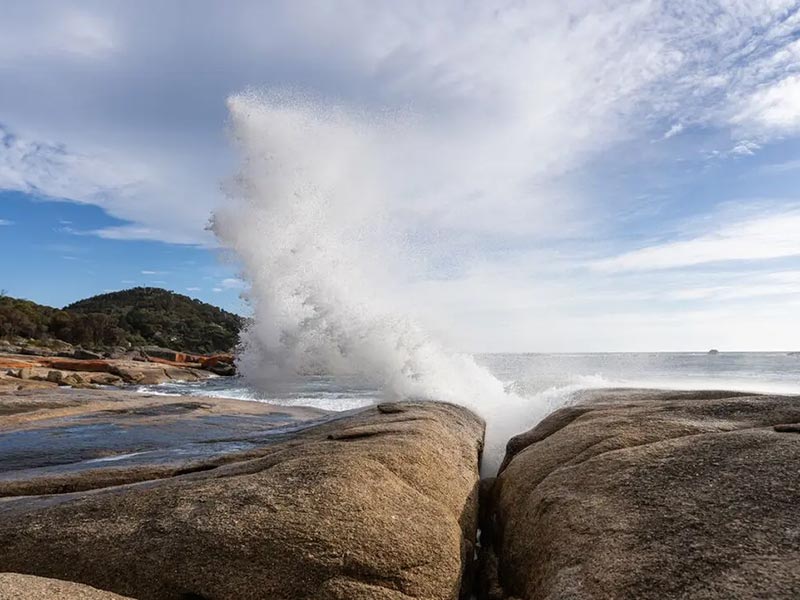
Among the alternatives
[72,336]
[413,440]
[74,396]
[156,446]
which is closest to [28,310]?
[72,336]

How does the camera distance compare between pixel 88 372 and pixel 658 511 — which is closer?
pixel 658 511

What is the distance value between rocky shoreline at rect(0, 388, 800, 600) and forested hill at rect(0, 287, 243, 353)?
46.1m

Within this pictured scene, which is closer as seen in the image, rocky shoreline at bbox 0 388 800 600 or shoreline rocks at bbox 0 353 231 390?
rocky shoreline at bbox 0 388 800 600

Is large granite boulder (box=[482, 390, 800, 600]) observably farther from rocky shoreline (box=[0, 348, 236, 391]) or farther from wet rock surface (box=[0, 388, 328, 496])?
rocky shoreline (box=[0, 348, 236, 391])

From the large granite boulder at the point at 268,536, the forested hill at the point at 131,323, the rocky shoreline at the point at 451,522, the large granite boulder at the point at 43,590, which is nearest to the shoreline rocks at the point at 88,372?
the forested hill at the point at 131,323

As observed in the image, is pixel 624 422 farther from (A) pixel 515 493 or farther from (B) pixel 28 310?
(B) pixel 28 310

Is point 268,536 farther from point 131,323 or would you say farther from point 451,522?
point 131,323

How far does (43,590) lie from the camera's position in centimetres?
345

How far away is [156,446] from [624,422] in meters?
7.83

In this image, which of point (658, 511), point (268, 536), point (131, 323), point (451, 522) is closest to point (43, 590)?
point (268, 536)

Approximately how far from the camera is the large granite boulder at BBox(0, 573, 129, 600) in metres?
3.34

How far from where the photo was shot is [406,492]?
196 inches

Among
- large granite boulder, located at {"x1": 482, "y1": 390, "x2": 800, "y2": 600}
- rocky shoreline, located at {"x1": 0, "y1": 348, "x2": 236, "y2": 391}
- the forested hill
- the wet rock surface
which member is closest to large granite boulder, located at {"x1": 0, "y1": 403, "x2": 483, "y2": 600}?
large granite boulder, located at {"x1": 482, "y1": 390, "x2": 800, "y2": 600}

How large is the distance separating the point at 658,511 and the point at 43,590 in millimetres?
3970
